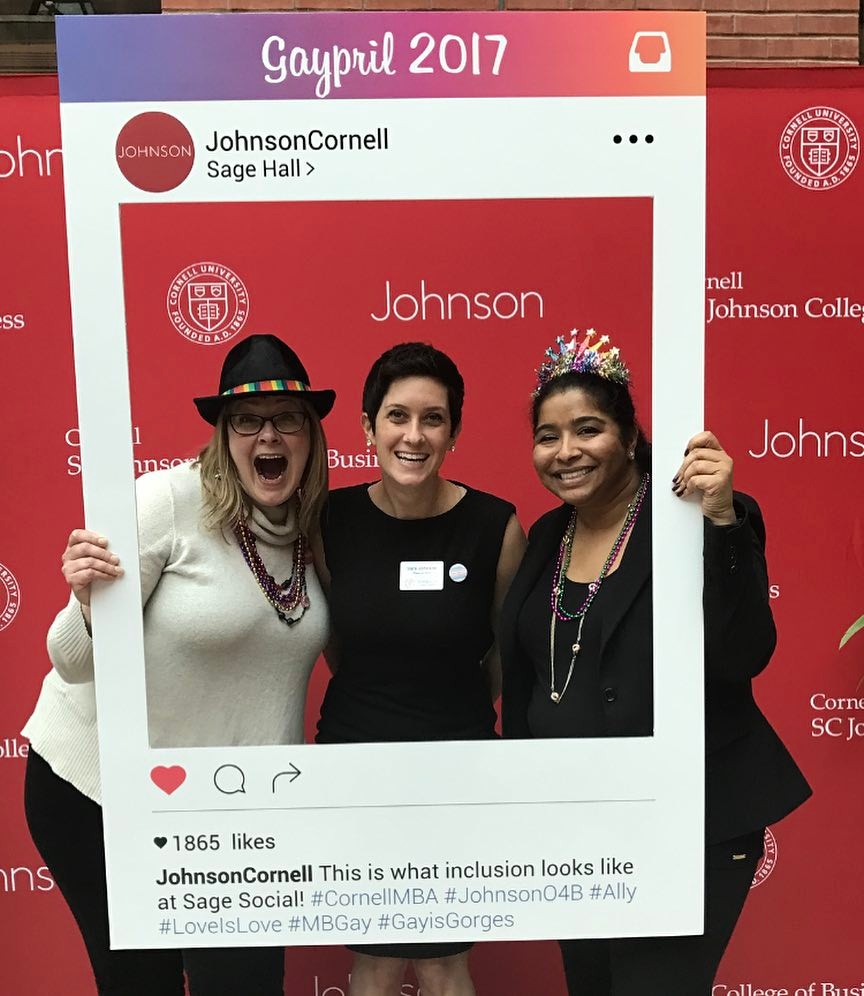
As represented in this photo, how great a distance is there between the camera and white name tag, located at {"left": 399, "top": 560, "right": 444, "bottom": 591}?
1733mm

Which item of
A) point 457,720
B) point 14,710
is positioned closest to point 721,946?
point 457,720

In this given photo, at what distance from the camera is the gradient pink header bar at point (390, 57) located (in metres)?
1.46

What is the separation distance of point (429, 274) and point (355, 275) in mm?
154

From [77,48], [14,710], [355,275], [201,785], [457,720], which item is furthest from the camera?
[14,710]

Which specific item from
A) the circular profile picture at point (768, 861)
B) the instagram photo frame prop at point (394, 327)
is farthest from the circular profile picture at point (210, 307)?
the circular profile picture at point (768, 861)

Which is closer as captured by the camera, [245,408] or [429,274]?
[245,408]

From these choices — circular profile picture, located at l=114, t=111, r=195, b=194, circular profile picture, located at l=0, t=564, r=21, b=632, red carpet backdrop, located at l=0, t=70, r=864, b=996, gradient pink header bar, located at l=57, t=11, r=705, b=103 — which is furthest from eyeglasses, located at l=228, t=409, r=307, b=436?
circular profile picture, located at l=0, t=564, r=21, b=632

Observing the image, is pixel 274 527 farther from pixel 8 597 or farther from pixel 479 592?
pixel 8 597

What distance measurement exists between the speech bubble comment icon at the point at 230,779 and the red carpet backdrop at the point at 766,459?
112 cm

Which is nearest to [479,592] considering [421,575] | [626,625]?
[421,575]

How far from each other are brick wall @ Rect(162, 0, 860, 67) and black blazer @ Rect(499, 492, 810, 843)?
6.23 feet

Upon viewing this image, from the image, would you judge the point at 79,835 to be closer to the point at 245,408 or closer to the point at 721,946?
the point at 245,408

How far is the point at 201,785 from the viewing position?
1.61 metres

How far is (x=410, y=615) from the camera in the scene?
1.74 m
